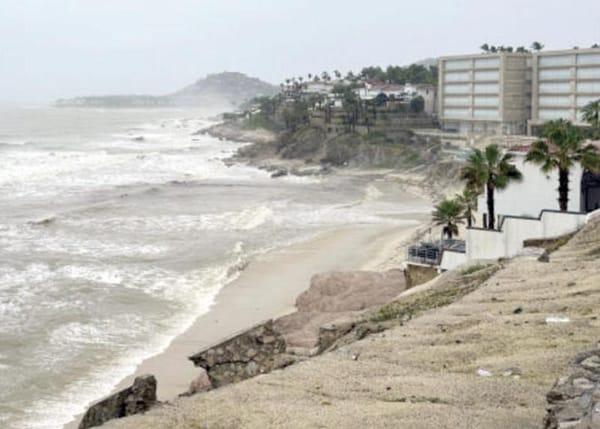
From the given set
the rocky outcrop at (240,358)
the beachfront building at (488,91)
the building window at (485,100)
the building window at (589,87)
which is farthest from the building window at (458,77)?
the rocky outcrop at (240,358)

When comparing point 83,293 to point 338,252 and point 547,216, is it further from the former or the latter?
point 547,216

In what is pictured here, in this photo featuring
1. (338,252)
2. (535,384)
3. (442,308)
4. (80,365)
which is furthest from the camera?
(338,252)

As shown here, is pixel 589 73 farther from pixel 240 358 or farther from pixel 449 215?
pixel 240 358

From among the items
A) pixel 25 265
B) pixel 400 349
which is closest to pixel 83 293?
pixel 25 265

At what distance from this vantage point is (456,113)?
9862cm

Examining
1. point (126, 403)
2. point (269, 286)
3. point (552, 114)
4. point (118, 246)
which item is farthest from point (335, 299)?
point (552, 114)

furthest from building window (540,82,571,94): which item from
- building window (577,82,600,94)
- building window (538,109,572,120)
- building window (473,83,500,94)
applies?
building window (473,83,500,94)

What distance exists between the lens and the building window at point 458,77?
96438mm

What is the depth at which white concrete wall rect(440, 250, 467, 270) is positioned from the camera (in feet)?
87.5

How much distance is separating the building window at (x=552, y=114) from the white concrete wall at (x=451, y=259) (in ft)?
214

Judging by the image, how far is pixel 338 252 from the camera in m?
41.1

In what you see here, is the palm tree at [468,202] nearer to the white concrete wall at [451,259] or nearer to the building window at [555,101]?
the white concrete wall at [451,259]

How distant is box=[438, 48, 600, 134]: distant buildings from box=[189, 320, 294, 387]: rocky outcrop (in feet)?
248

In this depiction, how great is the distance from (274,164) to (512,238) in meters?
68.6
